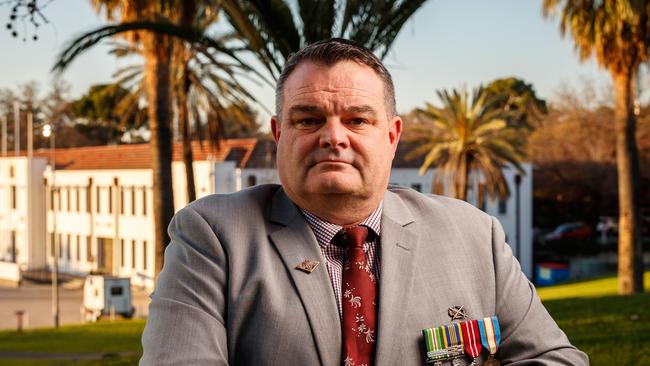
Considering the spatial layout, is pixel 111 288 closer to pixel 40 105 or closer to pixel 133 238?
pixel 133 238

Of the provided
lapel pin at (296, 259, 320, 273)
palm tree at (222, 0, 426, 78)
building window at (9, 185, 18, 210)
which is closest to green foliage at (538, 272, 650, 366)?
palm tree at (222, 0, 426, 78)

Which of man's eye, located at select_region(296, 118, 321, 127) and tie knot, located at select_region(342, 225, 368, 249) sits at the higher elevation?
man's eye, located at select_region(296, 118, 321, 127)

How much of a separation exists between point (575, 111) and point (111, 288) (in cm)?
3224

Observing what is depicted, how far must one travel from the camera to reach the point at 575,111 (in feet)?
178

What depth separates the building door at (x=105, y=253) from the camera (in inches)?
2002

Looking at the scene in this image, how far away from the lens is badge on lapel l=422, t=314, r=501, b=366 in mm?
2168

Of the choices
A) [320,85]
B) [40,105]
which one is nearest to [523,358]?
[320,85]

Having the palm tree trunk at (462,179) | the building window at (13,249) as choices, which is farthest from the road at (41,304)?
the palm tree trunk at (462,179)

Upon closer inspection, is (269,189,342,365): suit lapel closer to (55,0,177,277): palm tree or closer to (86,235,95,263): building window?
(55,0,177,277): palm tree

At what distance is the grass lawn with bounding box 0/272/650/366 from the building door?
2760 centimetres

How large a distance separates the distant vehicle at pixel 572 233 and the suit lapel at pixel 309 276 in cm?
4896

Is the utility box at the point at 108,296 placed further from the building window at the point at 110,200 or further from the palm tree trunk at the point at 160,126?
the palm tree trunk at the point at 160,126

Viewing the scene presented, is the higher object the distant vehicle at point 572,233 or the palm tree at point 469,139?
the palm tree at point 469,139

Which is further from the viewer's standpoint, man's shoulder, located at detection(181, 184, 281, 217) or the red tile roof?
the red tile roof
